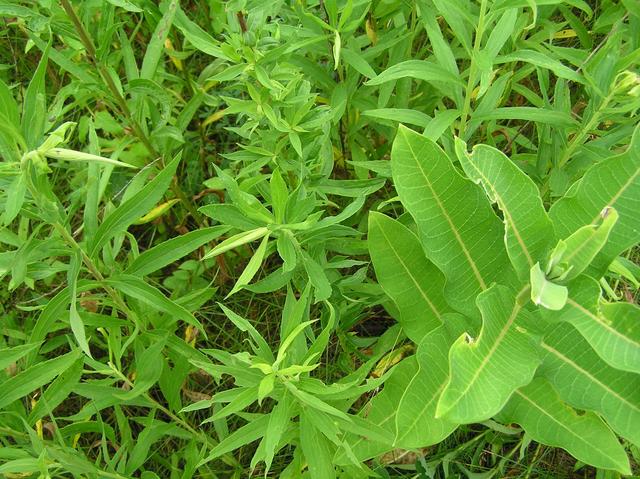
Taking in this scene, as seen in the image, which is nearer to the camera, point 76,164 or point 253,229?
point 253,229

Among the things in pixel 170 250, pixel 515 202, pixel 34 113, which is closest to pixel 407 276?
pixel 515 202

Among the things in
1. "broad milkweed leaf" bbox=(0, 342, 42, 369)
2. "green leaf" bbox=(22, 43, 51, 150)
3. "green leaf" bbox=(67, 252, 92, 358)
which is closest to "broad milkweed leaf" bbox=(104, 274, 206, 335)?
"green leaf" bbox=(67, 252, 92, 358)

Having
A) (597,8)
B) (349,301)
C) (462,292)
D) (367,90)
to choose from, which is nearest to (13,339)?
(349,301)

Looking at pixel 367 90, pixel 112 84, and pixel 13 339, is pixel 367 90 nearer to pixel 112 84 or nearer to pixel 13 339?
pixel 112 84

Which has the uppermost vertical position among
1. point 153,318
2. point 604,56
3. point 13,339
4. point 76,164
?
point 604,56

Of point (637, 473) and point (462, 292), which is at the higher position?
point (462, 292)

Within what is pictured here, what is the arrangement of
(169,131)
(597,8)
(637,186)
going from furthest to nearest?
(597,8)
(169,131)
(637,186)

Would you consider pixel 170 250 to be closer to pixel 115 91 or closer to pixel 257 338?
pixel 257 338
